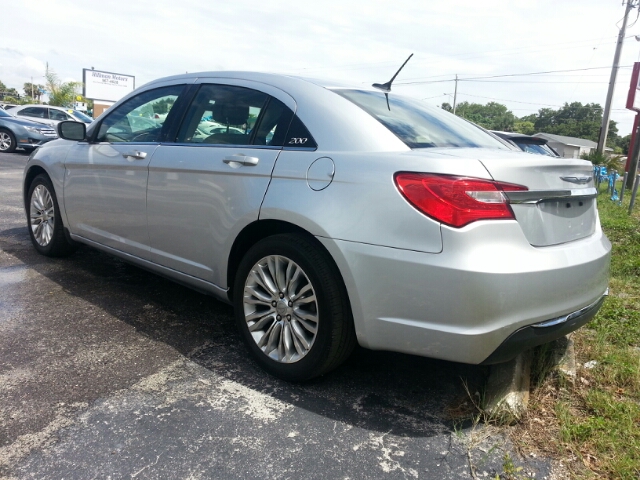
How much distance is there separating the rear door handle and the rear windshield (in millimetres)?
606

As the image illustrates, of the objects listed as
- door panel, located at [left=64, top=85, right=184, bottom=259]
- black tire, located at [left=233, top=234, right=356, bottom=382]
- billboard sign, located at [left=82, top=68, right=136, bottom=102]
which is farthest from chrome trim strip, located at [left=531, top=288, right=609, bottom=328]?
billboard sign, located at [left=82, top=68, right=136, bottom=102]

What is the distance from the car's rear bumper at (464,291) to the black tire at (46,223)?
317 centimetres

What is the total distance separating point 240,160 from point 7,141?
53.0 ft

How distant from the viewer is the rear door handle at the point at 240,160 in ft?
9.61

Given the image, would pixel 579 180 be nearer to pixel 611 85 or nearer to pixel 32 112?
pixel 32 112

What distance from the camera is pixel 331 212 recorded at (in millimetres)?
2518

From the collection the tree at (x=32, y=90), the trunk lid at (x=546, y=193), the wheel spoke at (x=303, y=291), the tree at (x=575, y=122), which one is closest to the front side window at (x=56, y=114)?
the wheel spoke at (x=303, y=291)

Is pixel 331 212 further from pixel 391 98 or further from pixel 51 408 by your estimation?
pixel 51 408

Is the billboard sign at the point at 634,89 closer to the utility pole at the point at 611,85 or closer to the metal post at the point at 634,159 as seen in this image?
the metal post at the point at 634,159

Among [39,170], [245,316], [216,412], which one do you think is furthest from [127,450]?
[39,170]

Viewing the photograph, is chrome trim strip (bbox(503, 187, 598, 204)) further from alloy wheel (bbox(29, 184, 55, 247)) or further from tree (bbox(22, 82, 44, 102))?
tree (bbox(22, 82, 44, 102))

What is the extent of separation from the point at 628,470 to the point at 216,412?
5.74 feet

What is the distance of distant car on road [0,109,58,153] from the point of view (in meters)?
16.0

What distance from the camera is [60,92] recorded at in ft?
164
